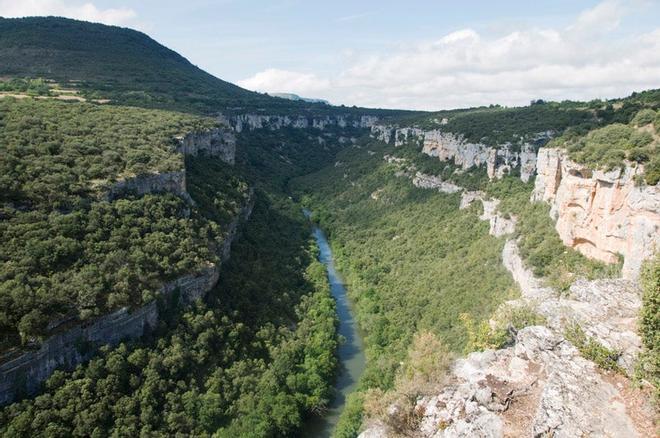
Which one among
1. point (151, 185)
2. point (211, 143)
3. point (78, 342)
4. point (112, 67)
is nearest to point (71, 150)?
Answer: point (151, 185)

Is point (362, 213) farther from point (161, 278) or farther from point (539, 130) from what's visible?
point (161, 278)

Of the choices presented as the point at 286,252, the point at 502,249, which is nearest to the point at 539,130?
the point at 502,249

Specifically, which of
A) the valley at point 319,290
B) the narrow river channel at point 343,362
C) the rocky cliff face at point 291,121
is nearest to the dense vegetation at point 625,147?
the valley at point 319,290

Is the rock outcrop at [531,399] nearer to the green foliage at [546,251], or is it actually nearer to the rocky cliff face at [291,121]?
the green foliage at [546,251]

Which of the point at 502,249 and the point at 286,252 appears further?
the point at 286,252

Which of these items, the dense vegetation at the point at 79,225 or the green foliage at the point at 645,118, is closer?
the dense vegetation at the point at 79,225

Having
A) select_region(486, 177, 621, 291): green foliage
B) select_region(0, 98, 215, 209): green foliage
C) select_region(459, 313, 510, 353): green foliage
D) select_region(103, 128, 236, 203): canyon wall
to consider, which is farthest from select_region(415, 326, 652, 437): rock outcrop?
select_region(103, 128, 236, 203): canyon wall

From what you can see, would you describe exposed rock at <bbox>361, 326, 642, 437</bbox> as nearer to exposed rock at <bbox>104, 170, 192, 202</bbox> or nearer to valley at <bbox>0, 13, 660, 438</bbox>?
valley at <bbox>0, 13, 660, 438</bbox>
